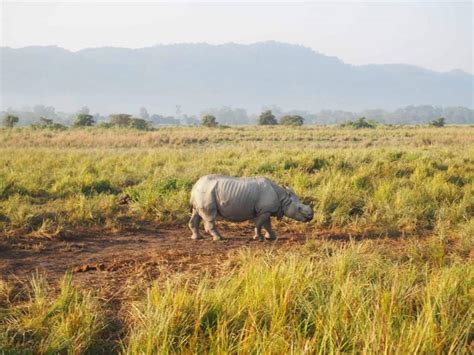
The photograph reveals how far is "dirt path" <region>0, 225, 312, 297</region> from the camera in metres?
5.18

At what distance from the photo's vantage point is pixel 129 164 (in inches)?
547

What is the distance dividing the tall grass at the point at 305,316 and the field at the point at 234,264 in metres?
0.02

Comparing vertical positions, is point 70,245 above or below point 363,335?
below

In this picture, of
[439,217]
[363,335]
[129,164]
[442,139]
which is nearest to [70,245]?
[363,335]

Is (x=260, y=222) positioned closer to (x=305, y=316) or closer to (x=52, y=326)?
(x=305, y=316)

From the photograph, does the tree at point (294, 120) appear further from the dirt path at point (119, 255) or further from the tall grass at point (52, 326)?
the tall grass at point (52, 326)

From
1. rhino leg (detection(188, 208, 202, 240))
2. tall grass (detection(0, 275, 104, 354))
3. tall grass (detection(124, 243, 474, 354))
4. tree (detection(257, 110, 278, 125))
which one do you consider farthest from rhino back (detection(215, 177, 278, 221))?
tree (detection(257, 110, 278, 125))

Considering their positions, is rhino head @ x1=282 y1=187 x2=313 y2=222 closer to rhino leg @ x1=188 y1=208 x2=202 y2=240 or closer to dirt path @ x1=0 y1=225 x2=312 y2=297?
dirt path @ x1=0 y1=225 x2=312 y2=297

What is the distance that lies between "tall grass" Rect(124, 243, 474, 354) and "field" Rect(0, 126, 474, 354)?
2 cm

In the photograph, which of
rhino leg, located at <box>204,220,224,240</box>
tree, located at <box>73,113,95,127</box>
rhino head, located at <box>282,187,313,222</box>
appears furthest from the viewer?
tree, located at <box>73,113,95,127</box>

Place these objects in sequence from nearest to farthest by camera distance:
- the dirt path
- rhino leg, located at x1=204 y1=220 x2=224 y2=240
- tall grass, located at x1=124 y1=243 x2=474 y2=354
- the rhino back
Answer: tall grass, located at x1=124 y1=243 x2=474 y2=354, the dirt path, the rhino back, rhino leg, located at x1=204 y1=220 x2=224 y2=240

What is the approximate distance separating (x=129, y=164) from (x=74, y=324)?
10708 millimetres

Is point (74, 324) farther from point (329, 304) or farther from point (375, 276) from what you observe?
point (375, 276)

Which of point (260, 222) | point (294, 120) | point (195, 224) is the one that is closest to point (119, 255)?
point (195, 224)
